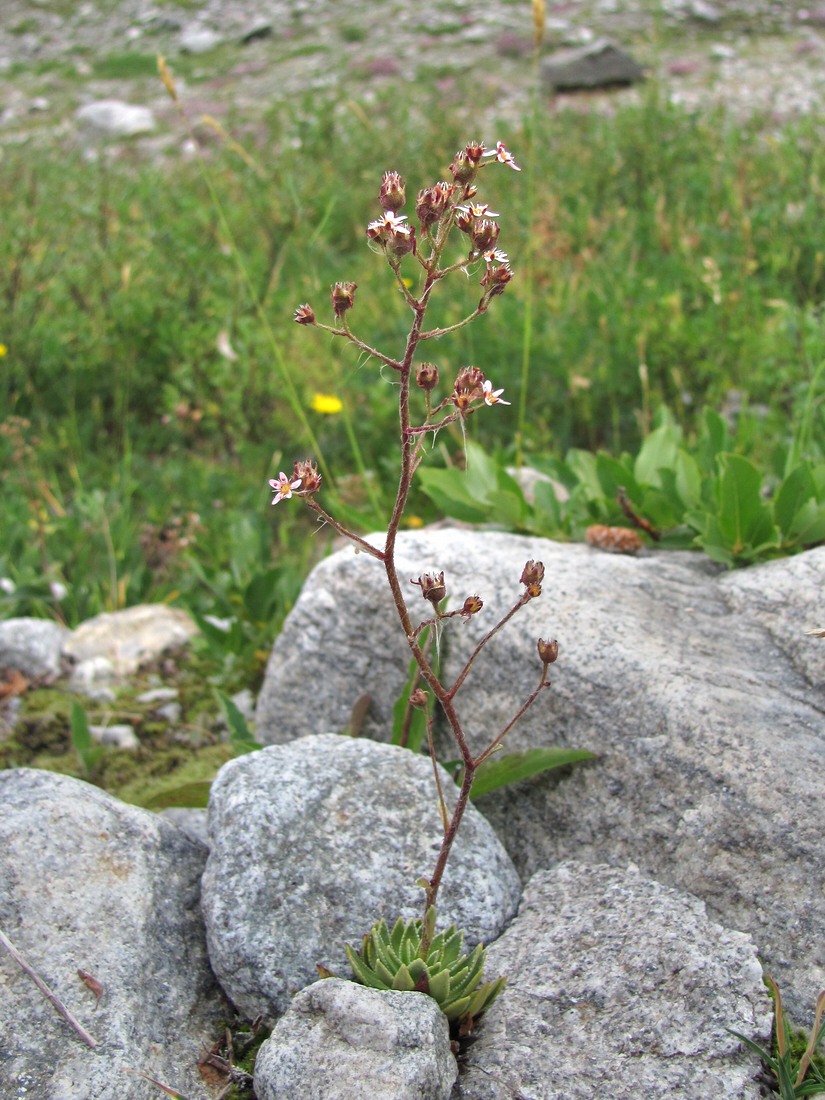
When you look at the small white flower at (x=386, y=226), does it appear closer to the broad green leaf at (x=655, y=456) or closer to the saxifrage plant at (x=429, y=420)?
the saxifrage plant at (x=429, y=420)

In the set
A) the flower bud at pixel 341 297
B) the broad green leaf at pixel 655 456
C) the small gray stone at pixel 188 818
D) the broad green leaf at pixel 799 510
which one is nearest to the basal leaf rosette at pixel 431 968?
the small gray stone at pixel 188 818

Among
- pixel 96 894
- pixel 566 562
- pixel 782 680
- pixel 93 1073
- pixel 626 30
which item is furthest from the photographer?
pixel 626 30

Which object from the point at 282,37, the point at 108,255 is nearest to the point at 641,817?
the point at 108,255

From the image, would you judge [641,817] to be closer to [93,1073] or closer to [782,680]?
[782,680]

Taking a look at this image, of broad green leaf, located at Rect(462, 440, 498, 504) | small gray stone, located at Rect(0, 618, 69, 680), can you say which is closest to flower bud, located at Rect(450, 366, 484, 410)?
broad green leaf, located at Rect(462, 440, 498, 504)

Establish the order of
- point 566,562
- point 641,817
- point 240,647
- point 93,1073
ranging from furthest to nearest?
point 240,647 → point 566,562 → point 641,817 → point 93,1073

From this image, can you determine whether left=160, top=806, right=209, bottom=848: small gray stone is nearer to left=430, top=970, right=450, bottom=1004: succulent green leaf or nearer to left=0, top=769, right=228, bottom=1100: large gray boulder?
left=0, top=769, right=228, bottom=1100: large gray boulder
